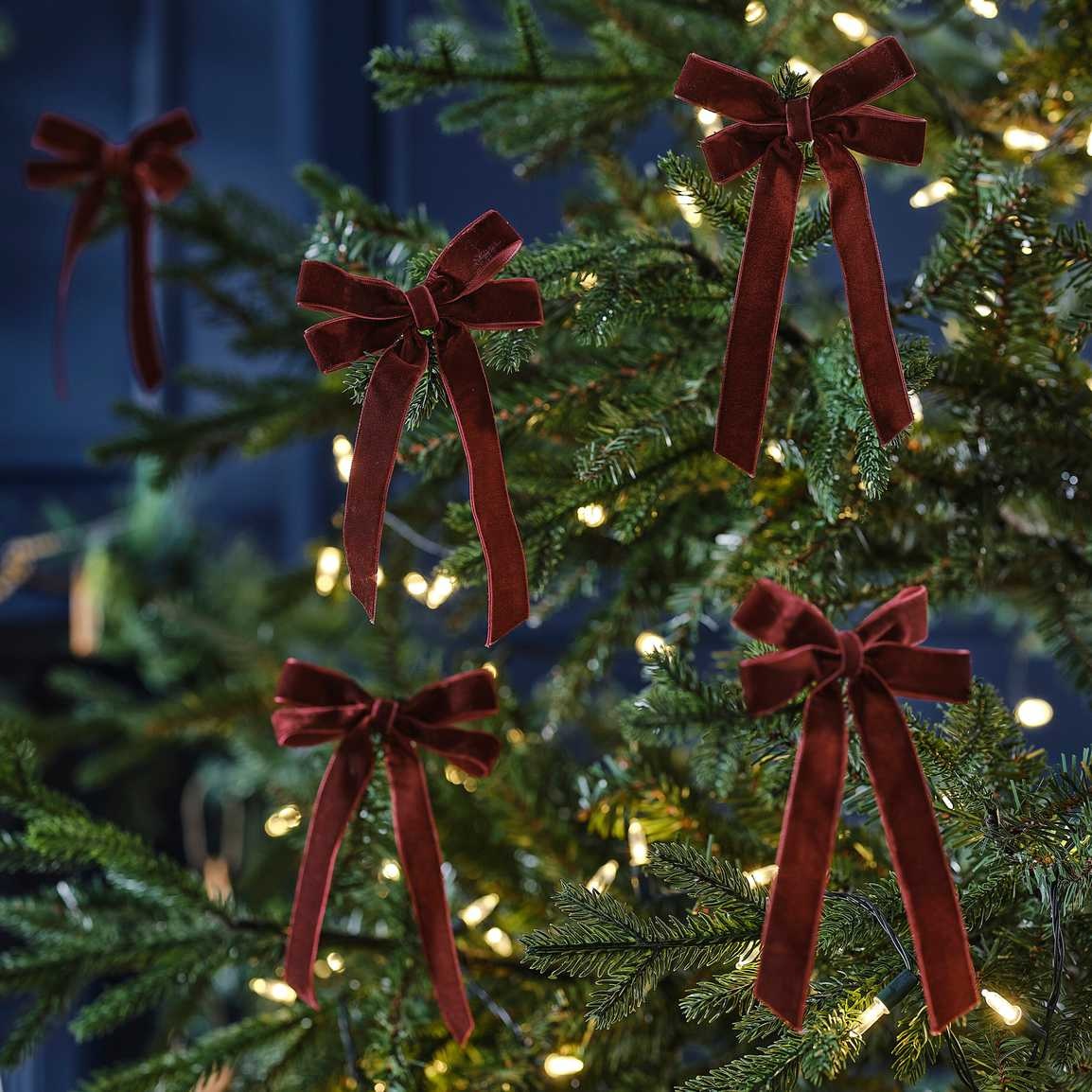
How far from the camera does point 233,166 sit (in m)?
1.72

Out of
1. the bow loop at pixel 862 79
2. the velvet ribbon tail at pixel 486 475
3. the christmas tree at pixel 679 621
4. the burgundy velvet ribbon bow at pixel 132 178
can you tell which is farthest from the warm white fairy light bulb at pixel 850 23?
the burgundy velvet ribbon bow at pixel 132 178

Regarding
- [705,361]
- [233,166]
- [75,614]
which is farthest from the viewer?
[233,166]

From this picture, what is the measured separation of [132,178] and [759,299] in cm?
53

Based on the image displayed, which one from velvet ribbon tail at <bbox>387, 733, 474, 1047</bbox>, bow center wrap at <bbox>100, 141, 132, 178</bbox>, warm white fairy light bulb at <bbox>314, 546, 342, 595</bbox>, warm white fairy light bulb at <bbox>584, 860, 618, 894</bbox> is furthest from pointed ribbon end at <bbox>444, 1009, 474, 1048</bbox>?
bow center wrap at <bbox>100, 141, 132, 178</bbox>

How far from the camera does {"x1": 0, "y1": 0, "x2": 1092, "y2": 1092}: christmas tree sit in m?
→ 0.41

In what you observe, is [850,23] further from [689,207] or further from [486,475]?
[486,475]

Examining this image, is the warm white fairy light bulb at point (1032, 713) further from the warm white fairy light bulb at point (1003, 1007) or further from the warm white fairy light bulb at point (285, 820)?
the warm white fairy light bulb at point (285, 820)

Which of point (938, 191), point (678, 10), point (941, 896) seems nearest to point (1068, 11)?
point (938, 191)

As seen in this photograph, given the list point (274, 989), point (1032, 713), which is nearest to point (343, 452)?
point (274, 989)

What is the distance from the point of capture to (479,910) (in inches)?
23.2

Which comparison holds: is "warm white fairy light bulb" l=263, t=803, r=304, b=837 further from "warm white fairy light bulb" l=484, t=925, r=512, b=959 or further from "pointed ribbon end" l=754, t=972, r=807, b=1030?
"pointed ribbon end" l=754, t=972, r=807, b=1030

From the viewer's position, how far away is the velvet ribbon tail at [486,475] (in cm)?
42

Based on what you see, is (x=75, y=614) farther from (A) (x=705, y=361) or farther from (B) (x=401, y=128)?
(A) (x=705, y=361)

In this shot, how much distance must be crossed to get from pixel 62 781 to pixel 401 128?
93cm
